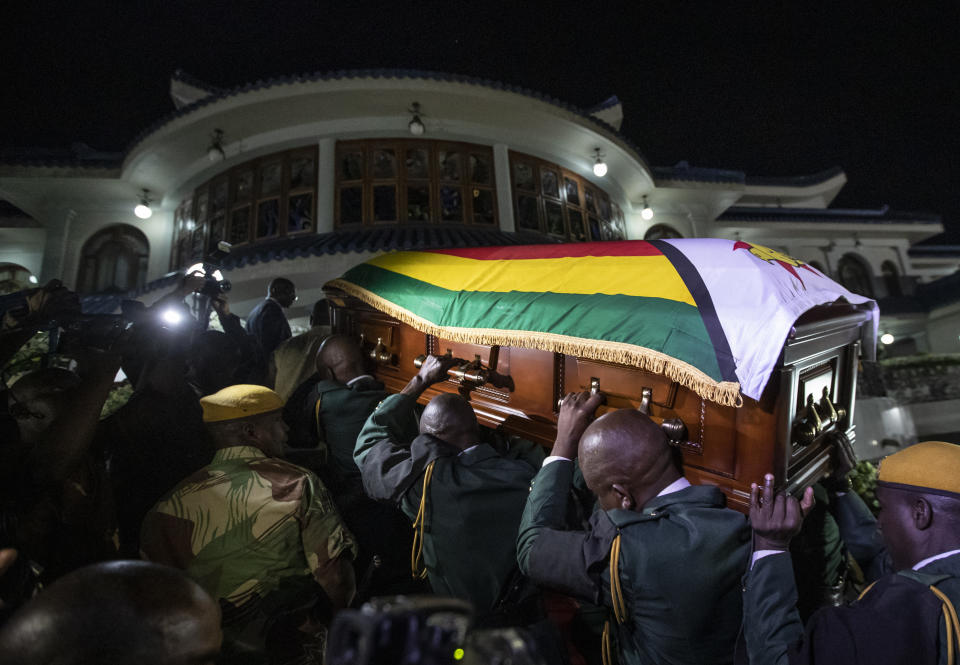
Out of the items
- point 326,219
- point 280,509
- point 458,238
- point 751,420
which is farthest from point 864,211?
point 280,509

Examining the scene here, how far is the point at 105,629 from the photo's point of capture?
2.73 feet

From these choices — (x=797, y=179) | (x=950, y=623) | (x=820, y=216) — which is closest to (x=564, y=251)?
(x=950, y=623)

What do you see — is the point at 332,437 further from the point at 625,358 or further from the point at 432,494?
the point at 625,358

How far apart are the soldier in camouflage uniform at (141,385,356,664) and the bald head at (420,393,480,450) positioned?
23.8 inches

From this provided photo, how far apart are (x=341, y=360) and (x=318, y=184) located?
221 inches

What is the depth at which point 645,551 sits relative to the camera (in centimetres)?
143

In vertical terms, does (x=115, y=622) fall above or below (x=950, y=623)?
above

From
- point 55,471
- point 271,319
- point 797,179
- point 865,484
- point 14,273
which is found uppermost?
point 797,179

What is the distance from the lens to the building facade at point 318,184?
24.3 feet

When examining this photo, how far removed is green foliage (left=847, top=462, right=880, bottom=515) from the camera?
A: 4.49m

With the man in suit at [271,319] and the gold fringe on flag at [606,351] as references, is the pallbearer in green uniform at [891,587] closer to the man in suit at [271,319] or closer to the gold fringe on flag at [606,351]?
the gold fringe on flag at [606,351]

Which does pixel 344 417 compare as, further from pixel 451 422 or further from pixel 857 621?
pixel 857 621

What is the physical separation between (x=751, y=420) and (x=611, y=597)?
2.84ft

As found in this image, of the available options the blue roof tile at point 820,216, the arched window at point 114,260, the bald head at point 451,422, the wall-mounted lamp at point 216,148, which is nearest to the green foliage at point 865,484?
the bald head at point 451,422
